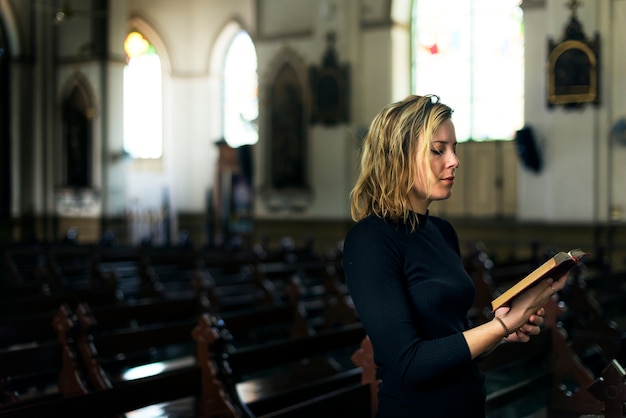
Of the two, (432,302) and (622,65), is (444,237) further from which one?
(622,65)

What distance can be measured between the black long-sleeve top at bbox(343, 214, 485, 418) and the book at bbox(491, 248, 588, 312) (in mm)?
155

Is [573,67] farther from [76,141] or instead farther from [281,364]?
[76,141]

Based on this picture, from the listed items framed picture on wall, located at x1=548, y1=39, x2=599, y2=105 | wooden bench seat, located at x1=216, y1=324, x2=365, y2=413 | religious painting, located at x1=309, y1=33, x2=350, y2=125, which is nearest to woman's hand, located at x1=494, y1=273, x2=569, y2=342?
wooden bench seat, located at x1=216, y1=324, x2=365, y2=413

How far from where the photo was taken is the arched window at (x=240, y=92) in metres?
16.8

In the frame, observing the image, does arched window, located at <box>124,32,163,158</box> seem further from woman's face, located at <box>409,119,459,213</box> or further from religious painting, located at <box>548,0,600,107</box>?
woman's face, located at <box>409,119,459,213</box>

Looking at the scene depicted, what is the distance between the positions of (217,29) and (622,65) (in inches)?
341

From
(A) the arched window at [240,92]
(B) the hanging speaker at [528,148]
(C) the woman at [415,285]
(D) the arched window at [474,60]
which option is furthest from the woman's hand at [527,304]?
(A) the arched window at [240,92]

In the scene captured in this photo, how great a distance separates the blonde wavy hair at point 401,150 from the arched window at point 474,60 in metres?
11.1

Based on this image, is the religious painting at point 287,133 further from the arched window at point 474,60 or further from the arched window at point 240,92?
the arched window at point 240,92

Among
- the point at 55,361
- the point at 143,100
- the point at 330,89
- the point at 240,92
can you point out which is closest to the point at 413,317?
the point at 55,361

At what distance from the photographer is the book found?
1.78 meters

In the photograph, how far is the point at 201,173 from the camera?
55.7 feet

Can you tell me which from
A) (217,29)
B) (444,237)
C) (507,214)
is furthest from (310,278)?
(217,29)

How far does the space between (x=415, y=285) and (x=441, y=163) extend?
1.04ft
